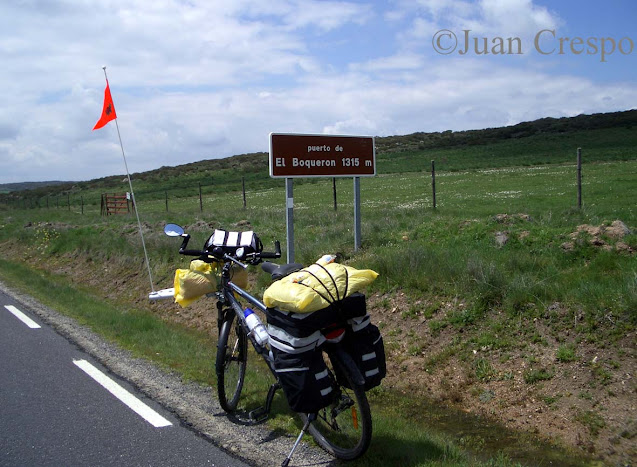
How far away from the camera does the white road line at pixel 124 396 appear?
5016 mm

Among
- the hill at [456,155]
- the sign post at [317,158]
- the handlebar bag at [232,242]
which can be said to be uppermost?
the hill at [456,155]

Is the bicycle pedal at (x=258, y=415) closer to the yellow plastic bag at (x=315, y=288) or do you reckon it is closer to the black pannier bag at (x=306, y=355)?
the black pannier bag at (x=306, y=355)

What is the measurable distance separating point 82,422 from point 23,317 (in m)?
5.44

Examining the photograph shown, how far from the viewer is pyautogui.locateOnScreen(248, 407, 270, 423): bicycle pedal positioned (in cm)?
497

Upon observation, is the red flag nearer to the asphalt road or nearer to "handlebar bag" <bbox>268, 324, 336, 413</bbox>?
the asphalt road

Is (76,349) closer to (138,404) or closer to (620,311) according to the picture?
(138,404)

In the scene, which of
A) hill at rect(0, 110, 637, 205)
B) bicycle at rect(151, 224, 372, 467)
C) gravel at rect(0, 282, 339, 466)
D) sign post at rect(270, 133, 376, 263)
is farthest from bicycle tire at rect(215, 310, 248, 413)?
hill at rect(0, 110, 637, 205)

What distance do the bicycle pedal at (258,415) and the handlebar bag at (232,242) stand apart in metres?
1.38

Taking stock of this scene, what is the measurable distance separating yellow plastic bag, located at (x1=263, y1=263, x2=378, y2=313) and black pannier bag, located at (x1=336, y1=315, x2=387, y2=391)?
10.2 inches

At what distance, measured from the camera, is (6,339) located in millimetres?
8133

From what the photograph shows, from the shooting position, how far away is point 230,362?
5.26 m

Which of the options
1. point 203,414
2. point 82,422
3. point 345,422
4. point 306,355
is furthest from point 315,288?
point 82,422

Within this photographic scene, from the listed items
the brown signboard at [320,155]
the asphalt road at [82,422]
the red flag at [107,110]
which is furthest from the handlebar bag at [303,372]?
the red flag at [107,110]

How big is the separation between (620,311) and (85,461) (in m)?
4.99
